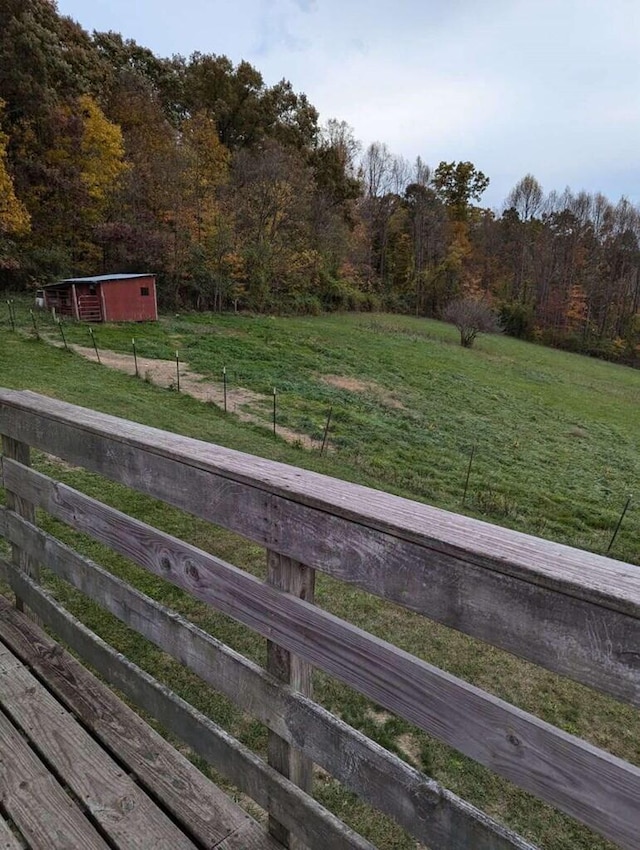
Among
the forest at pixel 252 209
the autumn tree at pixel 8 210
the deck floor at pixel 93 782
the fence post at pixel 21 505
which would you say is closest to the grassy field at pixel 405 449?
the deck floor at pixel 93 782

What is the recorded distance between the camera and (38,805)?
1.40 m

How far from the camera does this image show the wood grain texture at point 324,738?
910 millimetres

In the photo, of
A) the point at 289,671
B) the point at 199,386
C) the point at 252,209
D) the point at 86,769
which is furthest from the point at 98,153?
the point at 289,671

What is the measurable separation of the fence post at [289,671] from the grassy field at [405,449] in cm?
98

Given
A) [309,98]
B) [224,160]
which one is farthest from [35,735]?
[309,98]

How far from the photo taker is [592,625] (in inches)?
28.2

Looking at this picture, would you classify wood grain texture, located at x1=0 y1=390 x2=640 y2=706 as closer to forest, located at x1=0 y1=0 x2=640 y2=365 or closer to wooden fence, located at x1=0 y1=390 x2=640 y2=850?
wooden fence, located at x1=0 y1=390 x2=640 y2=850

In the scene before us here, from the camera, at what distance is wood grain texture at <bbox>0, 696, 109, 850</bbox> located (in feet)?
4.30

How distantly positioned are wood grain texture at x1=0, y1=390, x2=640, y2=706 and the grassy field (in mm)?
1547

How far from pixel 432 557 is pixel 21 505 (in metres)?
1.90

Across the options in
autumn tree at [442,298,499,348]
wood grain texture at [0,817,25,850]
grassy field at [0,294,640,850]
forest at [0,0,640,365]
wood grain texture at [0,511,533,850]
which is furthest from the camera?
autumn tree at [442,298,499,348]

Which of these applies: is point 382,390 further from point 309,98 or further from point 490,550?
point 309,98

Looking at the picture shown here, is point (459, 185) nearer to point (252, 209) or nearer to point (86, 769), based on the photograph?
point (252, 209)

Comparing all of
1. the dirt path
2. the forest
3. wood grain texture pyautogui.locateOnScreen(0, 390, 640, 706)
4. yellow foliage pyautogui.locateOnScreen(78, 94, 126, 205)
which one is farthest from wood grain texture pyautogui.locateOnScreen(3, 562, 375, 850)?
yellow foliage pyautogui.locateOnScreen(78, 94, 126, 205)
